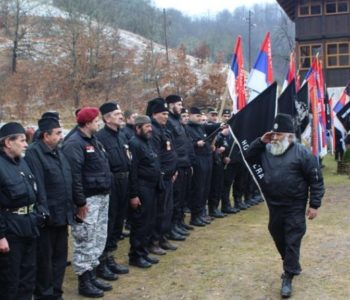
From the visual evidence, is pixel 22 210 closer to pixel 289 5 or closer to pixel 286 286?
pixel 286 286

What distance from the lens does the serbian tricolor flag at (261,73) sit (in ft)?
31.7

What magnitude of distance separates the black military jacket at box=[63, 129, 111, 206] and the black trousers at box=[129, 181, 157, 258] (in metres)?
0.97

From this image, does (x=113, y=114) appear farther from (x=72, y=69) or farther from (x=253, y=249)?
(x=72, y=69)

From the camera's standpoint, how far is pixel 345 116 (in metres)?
16.4

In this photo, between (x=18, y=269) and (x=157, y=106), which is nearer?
(x=18, y=269)

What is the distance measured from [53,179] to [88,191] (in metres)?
0.66

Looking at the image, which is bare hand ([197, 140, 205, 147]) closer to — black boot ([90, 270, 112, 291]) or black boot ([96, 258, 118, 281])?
black boot ([96, 258, 118, 281])

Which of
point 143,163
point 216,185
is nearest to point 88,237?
point 143,163

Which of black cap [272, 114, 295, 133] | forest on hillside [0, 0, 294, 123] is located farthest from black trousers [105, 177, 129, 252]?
forest on hillside [0, 0, 294, 123]

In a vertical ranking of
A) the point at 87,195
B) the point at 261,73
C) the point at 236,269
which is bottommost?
the point at 236,269

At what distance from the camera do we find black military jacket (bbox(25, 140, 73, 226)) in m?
4.79

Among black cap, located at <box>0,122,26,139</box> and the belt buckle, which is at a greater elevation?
black cap, located at <box>0,122,26,139</box>

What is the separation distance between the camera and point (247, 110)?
720 centimetres

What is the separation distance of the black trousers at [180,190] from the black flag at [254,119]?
1.41 metres
